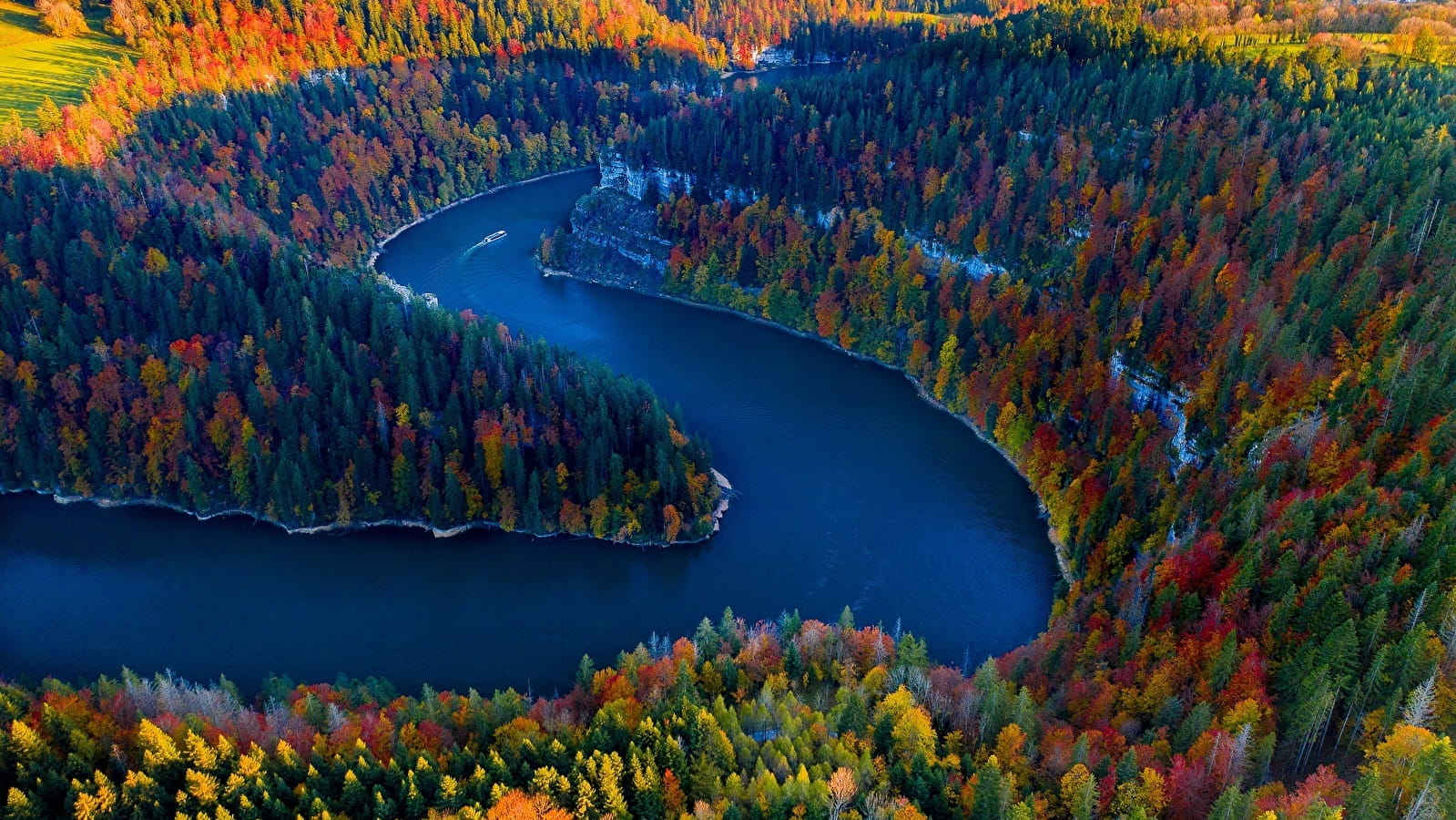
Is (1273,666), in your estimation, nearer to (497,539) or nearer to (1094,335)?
(1094,335)

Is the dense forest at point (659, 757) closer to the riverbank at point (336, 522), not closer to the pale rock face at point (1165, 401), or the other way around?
the riverbank at point (336, 522)

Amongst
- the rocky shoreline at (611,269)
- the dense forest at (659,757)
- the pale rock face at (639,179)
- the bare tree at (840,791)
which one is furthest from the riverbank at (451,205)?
the bare tree at (840,791)

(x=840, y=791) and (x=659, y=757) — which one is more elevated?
(x=840, y=791)

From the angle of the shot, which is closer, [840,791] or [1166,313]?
[840,791]

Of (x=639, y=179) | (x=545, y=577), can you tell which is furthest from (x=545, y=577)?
(x=639, y=179)

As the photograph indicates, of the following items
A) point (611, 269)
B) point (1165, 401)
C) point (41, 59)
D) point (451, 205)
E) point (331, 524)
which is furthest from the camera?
point (451, 205)

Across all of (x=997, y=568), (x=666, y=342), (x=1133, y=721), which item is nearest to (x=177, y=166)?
(x=666, y=342)

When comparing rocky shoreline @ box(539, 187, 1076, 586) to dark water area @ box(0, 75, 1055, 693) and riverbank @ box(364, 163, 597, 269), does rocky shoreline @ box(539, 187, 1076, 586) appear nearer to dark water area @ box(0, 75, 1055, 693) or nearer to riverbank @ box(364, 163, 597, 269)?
dark water area @ box(0, 75, 1055, 693)

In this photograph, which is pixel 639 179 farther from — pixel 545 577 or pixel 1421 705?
pixel 1421 705
